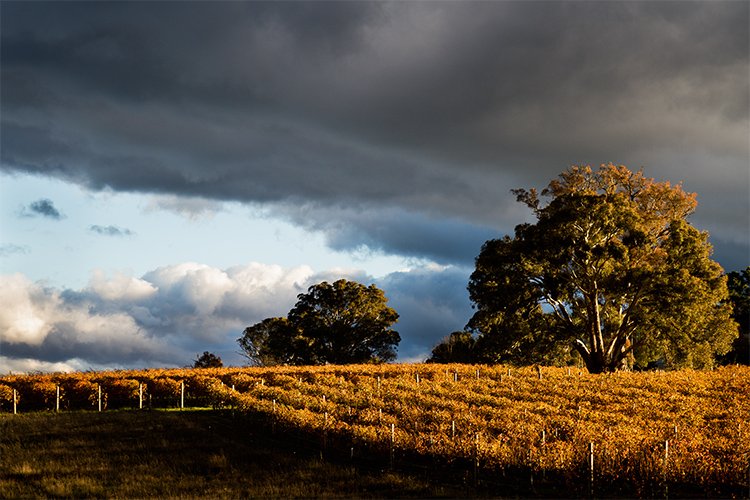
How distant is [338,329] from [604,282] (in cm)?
3123

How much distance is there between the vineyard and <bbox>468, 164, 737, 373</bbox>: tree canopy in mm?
2549

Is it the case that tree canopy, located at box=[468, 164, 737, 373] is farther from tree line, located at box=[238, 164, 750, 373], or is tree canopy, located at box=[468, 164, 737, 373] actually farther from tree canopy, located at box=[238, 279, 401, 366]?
tree canopy, located at box=[238, 279, 401, 366]

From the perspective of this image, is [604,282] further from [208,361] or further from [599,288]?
[208,361]

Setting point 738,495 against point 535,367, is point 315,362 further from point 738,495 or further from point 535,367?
point 738,495

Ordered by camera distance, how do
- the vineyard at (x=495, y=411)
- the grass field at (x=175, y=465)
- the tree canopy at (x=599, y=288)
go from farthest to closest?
the tree canopy at (x=599, y=288) < the grass field at (x=175, y=465) < the vineyard at (x=495, y=411)

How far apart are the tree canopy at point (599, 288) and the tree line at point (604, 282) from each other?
0.08m

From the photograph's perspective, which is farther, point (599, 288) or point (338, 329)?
point (338, 329)

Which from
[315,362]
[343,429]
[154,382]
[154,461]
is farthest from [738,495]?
[315,362]

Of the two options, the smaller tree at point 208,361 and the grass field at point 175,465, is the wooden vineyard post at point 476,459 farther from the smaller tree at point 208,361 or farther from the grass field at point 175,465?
the smaller tree at point 208,361

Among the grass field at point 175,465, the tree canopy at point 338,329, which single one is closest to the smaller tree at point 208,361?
the tree canopy at point 338,329

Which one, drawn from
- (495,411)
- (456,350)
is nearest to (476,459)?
(495,411)

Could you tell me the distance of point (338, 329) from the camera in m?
72.9

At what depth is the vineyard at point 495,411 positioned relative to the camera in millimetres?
19531

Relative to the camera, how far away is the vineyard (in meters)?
19.5
